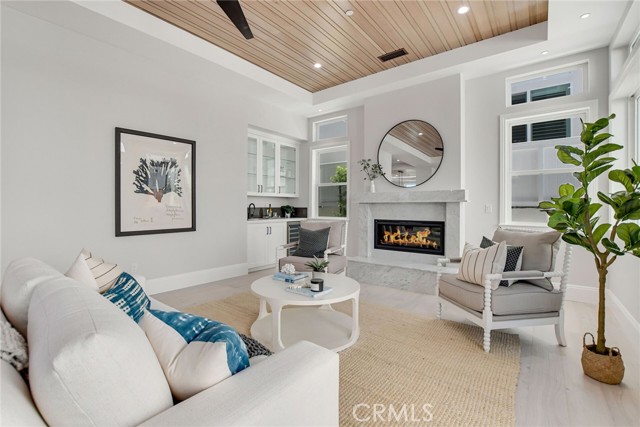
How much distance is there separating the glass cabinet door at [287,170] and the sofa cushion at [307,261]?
2531 millimetres

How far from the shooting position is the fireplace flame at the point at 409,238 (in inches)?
176

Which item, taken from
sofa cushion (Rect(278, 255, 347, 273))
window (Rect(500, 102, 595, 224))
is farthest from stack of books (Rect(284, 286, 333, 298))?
window (Rect(500, 102, 595, 224))

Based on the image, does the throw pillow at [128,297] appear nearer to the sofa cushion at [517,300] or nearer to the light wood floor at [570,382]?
the light wood floor at [570,382]

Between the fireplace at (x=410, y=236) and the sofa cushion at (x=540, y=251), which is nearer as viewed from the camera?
the sofa cushion at (x=540, y=251)

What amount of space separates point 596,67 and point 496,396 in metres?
3.86

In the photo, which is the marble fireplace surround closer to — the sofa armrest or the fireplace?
the fireplace

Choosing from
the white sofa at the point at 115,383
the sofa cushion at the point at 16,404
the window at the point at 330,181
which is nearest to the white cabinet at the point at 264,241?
the window at the point at 330,181

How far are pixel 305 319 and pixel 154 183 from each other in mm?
2552

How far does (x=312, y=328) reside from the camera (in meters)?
2.64

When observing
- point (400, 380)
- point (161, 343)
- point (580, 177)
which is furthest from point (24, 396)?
point (580, 177)

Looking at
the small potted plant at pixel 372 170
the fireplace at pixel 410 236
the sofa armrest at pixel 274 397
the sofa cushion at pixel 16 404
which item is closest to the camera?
the sofa cushion at pixel 16 404

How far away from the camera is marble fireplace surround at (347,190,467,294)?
13.3 ft

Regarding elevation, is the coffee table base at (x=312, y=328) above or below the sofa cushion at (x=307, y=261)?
below

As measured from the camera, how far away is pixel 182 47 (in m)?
3.46
